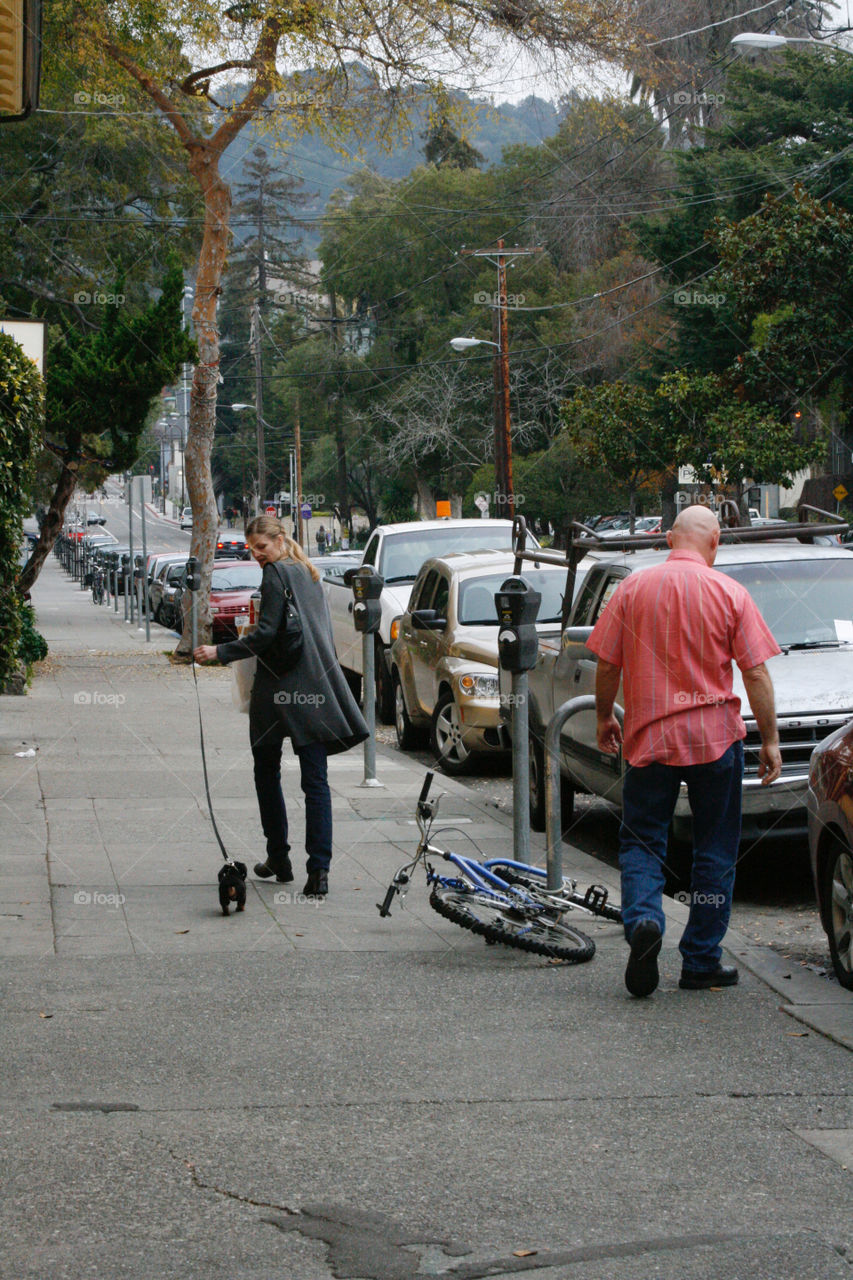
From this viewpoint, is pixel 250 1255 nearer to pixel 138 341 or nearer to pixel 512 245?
pixel 138 341

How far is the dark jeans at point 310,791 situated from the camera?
24.9 feet

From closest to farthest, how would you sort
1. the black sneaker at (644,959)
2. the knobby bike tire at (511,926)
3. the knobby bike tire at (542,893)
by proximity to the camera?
1. the black sneaker at (644,959)
2. the knobby bike tire at (511,926)
3. the knobby bike tire at (542,893)

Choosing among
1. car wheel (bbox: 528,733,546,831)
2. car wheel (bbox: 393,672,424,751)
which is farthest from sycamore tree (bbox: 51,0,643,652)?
car wheel (bbox: 528,733,546,831)

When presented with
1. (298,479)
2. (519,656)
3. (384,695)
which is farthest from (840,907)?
(298,479)

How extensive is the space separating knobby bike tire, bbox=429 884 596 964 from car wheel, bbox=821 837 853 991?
A: 94 cm

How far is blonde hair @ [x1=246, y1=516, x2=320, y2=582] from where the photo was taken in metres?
7.69

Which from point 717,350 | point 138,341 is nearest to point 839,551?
point 138,341

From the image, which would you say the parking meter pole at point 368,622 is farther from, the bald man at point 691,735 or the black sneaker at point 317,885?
the bald man at point 691,735

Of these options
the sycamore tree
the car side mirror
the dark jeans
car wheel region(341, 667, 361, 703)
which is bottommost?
car wheel region(341, 667, 361, 703)

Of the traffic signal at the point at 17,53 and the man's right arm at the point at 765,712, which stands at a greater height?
the traffic signal at the point at 17,53

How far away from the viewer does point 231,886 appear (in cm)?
713

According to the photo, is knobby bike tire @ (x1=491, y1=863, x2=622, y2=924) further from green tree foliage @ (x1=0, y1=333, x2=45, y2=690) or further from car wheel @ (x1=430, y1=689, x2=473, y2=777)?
green tree foliage @ (x1=0, y1=333, x2=45, y2=690)

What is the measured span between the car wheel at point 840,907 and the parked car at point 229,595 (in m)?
20.7

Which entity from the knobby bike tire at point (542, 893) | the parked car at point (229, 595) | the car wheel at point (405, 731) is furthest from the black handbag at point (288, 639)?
the parked car at point (229, 595)
